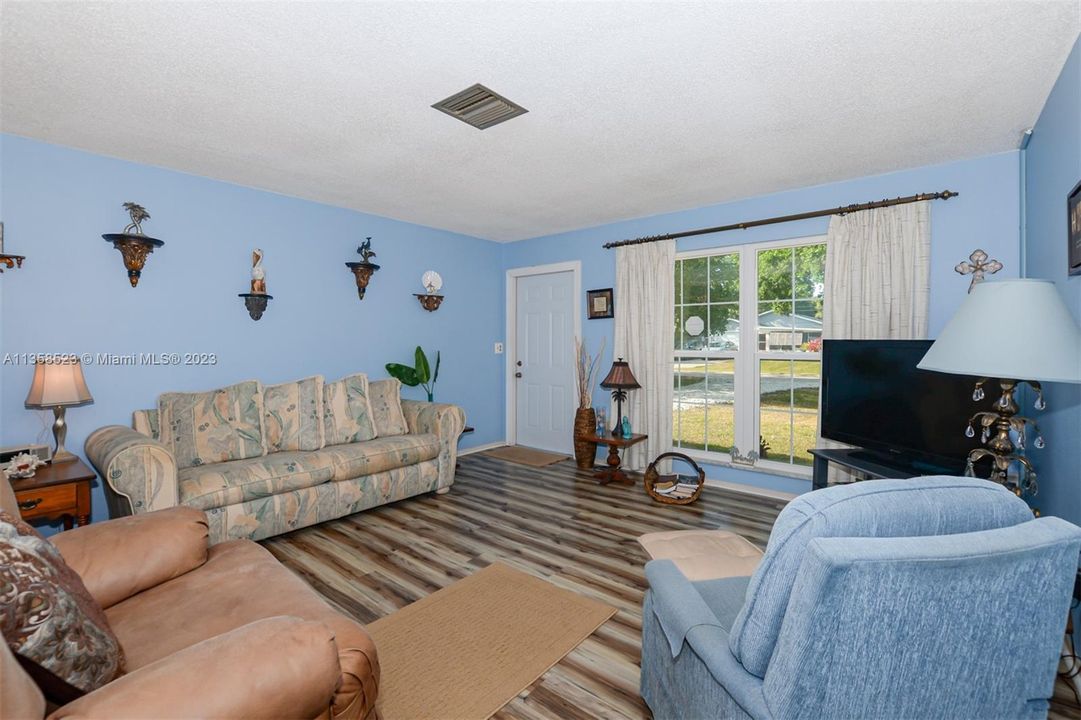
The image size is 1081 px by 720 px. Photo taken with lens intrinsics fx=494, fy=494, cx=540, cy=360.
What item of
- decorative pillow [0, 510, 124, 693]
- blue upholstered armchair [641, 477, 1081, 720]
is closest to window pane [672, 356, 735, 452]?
blue upholstered armchair [641, 477, 1081, 720]

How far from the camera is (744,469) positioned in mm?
4227

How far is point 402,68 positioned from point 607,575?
8.88 ft

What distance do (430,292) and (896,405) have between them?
4.03 m

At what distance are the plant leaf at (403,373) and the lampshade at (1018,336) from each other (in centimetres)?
407

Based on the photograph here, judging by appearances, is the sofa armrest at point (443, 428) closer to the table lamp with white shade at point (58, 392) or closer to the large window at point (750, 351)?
the large window at point (750, 351)

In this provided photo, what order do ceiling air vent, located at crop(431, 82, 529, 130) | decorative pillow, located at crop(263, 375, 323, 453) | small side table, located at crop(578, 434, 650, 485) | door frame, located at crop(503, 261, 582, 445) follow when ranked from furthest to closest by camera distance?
door frame, located at crop(503, 261, 582, 445) < small side table, located at crop(578, 434, 650, 485) < decorative pillow, located at crop(263, 375, 323, 453) < ceiling air vent, located at crop(431, 82, 529, 130)

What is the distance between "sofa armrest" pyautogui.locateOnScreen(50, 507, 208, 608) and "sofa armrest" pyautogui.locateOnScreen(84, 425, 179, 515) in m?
1.04

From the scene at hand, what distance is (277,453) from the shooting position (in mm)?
3602

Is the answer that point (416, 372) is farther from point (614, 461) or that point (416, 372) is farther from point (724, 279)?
point (724, 279)

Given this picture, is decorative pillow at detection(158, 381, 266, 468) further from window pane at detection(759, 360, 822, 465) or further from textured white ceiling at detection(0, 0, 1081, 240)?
window pane at detection(759, 360, 822, 465)

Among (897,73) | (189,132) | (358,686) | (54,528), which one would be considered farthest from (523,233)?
(358,686)

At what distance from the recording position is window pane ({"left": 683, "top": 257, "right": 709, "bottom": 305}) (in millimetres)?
4477

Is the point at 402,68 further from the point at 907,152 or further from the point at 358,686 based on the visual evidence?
the point at 907,152

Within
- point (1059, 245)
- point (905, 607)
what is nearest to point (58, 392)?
point (905, 607)
